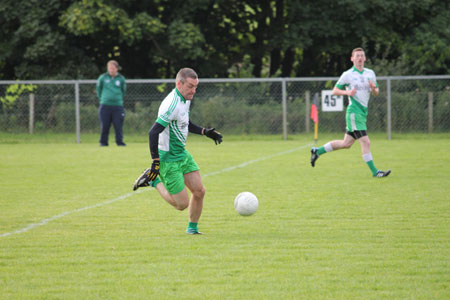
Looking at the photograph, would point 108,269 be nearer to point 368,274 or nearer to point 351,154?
point 368,274

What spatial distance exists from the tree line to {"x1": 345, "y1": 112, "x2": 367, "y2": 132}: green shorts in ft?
44.1

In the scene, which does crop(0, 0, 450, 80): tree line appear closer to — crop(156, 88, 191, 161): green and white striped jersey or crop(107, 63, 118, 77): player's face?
crop(107, 63, 118, 77): player's face

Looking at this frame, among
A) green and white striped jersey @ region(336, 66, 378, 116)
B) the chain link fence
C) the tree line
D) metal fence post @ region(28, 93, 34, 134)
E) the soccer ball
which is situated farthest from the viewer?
the tree line

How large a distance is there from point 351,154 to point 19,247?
1130 cm

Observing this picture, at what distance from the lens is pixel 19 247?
6156 mm

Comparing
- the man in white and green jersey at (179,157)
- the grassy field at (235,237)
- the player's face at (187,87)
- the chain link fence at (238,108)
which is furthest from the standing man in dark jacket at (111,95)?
the player's face at (187,87)

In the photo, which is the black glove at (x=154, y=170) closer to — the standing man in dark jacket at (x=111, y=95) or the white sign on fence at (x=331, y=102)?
the standing man in dark jacket at (x=111, y=95)

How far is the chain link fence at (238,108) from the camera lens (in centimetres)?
2147

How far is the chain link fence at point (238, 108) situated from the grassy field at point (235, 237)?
867 cm

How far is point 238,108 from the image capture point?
22062 mm

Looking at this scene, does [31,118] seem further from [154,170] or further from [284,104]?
[154,170]

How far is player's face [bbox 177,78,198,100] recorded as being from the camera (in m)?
6.52

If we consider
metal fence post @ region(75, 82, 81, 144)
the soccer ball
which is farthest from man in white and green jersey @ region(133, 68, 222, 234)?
metal fence post @ region(75, 82, 81, 144)

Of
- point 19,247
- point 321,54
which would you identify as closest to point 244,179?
point 19,247
